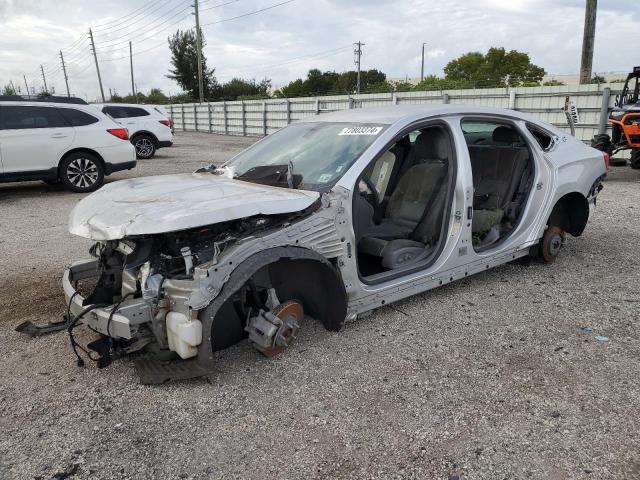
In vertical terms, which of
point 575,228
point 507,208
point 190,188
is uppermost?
point 190,188

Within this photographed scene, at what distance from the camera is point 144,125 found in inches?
600

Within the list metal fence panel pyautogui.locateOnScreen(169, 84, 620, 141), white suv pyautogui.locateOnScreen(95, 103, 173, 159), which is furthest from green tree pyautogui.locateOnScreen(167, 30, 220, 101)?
white suv pyautogui.locateOnScreen(95, 103, 173, 159)

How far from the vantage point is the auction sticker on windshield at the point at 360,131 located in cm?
367

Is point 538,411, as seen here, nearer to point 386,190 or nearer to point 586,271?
point 386,190

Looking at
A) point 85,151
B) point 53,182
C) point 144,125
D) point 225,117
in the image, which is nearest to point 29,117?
point 85,151

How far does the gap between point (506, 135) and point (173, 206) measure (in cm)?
334

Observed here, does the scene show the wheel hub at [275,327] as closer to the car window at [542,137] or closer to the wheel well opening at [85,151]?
the car window at [542,137]

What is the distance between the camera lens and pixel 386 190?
452cm

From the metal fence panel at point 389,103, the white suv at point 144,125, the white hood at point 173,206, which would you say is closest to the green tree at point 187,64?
the metal fence panel at point 389,103

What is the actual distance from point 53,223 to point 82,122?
3.15m

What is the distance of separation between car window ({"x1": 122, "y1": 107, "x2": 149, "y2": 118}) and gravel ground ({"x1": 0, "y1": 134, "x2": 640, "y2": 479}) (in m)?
12.0

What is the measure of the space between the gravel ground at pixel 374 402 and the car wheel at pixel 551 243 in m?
0.69

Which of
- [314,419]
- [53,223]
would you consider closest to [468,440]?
[314,419]

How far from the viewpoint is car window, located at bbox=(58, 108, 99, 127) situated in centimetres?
938
